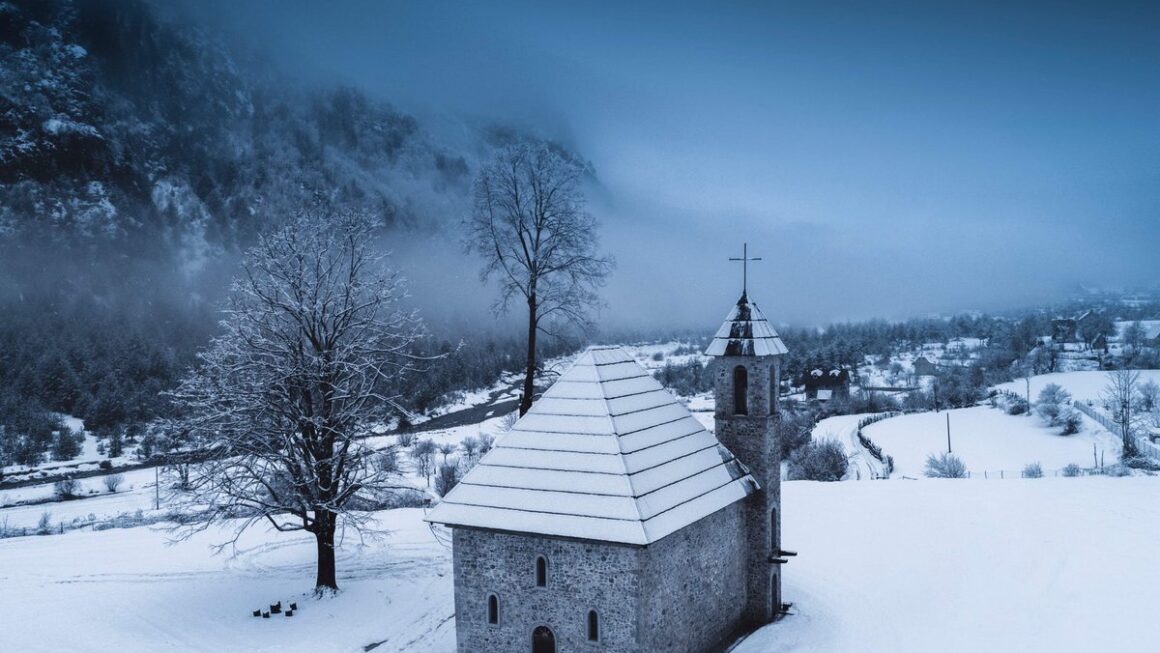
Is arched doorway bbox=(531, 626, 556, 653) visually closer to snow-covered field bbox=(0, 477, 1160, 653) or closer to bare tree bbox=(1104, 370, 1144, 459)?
snow-covered field bbox=(0, 477, 1160, 653)

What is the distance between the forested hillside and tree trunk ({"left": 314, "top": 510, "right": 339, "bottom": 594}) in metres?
49.6

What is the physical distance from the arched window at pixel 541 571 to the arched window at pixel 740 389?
5518 millimetres

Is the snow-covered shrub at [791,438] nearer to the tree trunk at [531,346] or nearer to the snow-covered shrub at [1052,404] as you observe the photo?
the snow-covered shrub at [1052,404]

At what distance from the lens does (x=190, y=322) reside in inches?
3250

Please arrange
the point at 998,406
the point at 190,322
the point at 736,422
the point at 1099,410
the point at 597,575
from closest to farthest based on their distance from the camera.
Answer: the point at 597,575, the point at 736,422, the point at 1099,410, the point at 998,406, the point at 190,322

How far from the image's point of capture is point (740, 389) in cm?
1420

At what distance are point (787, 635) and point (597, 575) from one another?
4974 millimetres

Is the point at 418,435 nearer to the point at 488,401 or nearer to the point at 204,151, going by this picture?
the point at 488,401

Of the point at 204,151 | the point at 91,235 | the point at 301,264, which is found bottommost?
the point at 301,264

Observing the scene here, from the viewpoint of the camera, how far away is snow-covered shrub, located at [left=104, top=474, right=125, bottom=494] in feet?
131

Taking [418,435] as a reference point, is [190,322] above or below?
above

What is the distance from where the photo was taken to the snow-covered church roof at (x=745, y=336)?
45.5 ft

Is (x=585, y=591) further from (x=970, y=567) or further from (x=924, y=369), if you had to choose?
(x=924, y=369)

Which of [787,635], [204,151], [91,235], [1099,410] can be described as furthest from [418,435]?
[204,151]
